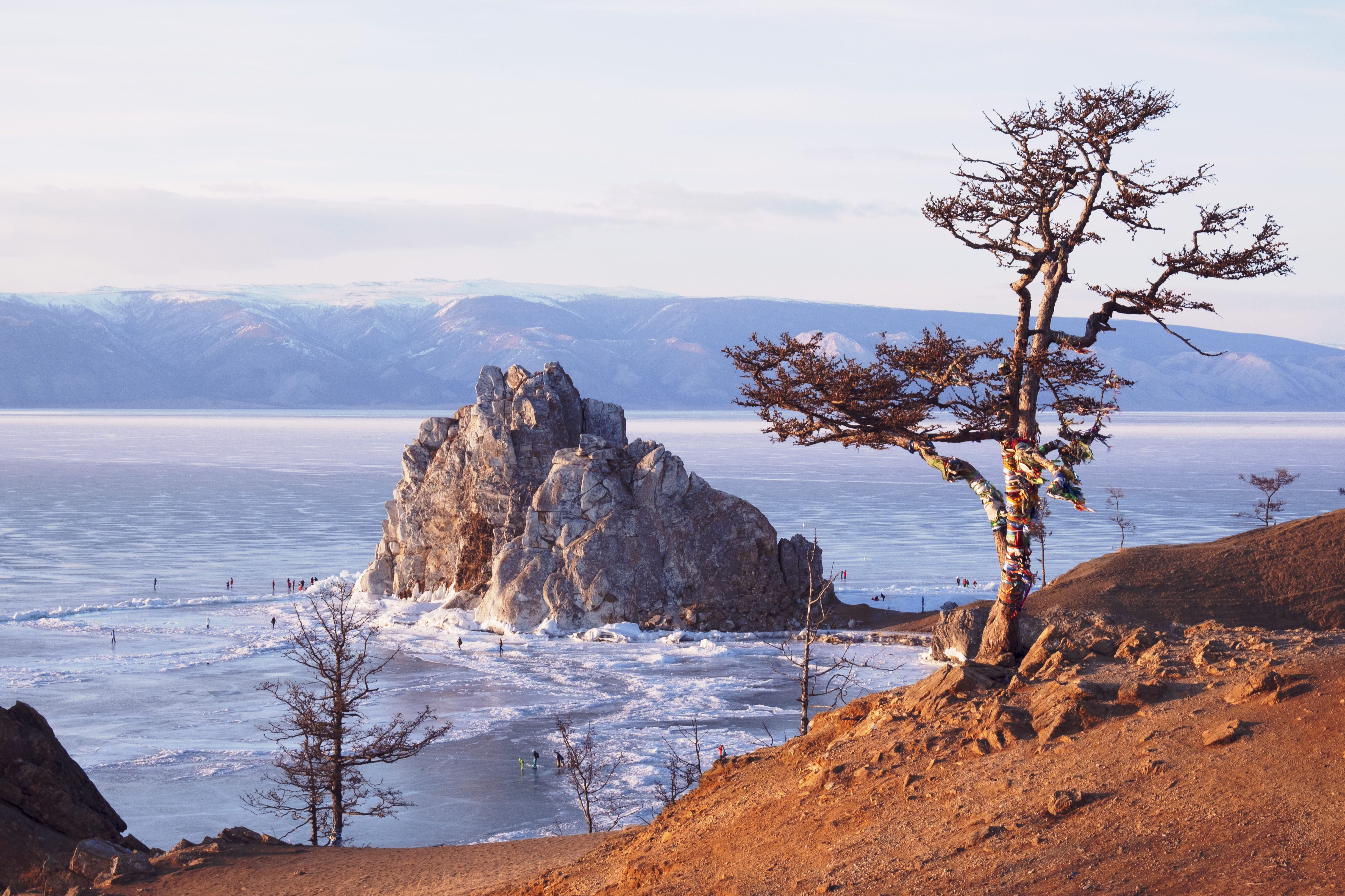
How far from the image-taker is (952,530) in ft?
340

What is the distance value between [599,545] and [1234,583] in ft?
108

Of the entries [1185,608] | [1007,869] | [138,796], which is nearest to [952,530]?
[1185,608]

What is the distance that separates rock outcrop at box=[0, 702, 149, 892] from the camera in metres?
17.6

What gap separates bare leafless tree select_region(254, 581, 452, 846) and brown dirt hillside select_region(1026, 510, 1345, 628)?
22.7 meters

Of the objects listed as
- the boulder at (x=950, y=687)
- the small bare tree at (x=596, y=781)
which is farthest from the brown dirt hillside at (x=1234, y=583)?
the boulder at (x=950, y=687)

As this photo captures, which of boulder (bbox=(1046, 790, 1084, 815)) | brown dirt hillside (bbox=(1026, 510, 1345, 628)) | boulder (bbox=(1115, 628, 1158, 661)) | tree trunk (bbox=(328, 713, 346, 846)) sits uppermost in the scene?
boulder (bbox=(1115, 628, 1158, 661))

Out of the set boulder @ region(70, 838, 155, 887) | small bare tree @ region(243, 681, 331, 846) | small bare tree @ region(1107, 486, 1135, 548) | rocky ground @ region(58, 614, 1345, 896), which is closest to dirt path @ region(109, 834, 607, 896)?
rocky ground @ region(58, 614, 1345, 896)

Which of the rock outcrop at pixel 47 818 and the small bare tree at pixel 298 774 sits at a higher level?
the rock outcrop at pixel 47 818

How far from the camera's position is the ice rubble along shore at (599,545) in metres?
65.4

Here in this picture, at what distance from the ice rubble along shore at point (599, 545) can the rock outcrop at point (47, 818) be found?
43751 mm

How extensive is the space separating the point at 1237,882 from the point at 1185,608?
114ft

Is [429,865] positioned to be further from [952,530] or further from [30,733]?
[952,530]

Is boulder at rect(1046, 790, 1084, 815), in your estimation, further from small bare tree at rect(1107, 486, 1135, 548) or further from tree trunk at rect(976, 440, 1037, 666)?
small bare tree at rect(1107, 486, 1135, 548)

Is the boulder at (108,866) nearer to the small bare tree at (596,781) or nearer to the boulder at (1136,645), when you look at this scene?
the small bare tree at (596,781)
